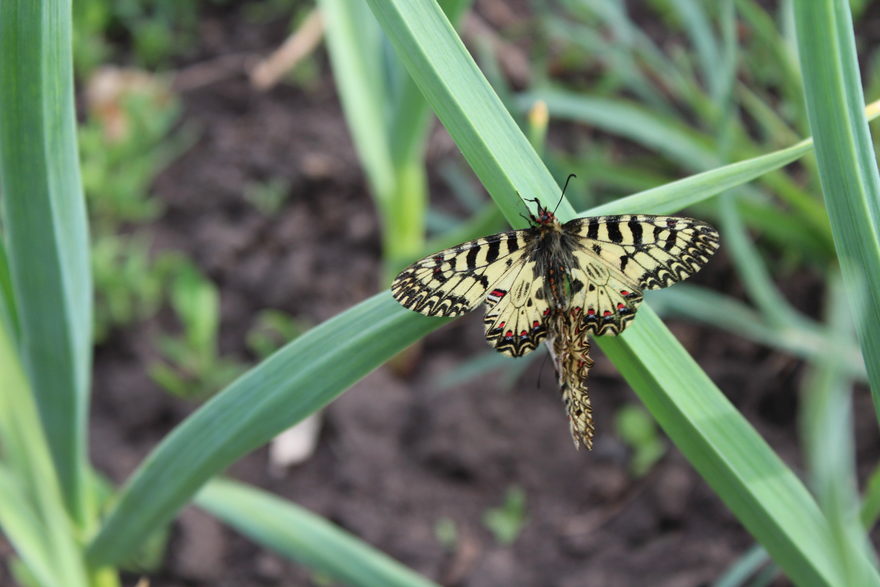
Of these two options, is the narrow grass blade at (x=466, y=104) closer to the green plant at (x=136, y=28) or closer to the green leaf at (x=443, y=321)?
the green leaf at (x=443, y=321)

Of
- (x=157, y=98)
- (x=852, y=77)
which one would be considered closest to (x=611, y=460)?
(x=852, y=77)

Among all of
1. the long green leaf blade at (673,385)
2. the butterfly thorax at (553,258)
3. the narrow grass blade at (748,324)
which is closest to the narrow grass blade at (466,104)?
the long green leaf blade at (673,385)

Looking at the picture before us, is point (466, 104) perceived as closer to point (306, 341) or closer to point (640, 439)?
point (306, 341)

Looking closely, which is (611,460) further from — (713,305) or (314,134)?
(314,134)

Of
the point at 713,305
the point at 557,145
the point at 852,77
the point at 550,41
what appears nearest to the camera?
the point at 852,77

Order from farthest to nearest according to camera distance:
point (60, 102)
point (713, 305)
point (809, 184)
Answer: point (809, 184), point (713, 305), point (60, 102)

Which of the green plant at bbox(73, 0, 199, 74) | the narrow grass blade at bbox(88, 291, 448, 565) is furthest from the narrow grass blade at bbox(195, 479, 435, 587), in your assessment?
the green plant at bbox(73, 0, 199, 74)

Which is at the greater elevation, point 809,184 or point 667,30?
point 667,30

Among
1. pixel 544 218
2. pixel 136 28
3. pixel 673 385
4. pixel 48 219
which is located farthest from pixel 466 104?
pixel 136 28
